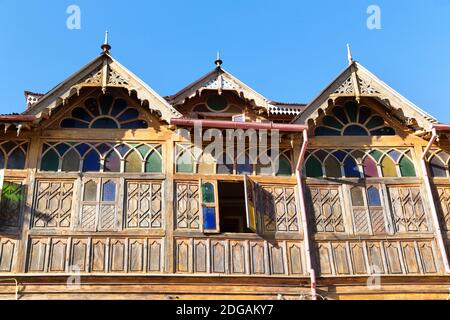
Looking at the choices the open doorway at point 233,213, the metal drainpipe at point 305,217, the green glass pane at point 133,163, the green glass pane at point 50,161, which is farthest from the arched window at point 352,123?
the green glass pane at point 50,161

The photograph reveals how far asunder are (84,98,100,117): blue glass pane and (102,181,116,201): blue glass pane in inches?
85.9

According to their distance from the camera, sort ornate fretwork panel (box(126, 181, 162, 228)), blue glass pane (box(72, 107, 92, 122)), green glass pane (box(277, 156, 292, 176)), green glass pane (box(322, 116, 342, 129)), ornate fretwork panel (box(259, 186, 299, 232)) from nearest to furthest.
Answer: ornate fretwork panel (box(126, 181, 162, 228)), ornate fretwork panel (box(259, 186, 299, 232)), green glass pane (box(277, 156, 292, 176)), blue glass pane (box(72, 107, 92, 122)), green glass pane (box(322, 116, 342, 129))

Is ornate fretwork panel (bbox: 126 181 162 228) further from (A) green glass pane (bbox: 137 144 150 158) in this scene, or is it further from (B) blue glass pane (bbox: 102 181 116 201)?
(A) green glass pane (bbox: 137 144 150 158)

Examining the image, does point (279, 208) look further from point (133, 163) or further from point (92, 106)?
point (92, 106)

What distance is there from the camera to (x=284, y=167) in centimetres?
1484

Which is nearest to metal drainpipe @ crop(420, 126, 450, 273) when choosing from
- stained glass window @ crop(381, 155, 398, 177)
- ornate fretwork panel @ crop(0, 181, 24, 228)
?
stained glass window @ crop(381, 155, 398, 177)

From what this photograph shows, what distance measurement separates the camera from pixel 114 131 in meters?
14.8

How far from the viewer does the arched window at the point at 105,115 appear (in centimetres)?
1491

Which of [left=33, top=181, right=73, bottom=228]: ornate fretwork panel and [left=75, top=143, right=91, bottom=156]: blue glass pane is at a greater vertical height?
[left=75, top=143, right=91, bottom=156]: blue glass pane

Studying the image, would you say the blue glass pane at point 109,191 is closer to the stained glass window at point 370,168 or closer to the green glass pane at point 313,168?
the green glass pane at point 313,168

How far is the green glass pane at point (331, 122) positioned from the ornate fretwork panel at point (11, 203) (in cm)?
832

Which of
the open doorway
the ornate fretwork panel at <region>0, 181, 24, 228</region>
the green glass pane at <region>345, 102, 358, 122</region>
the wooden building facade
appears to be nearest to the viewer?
the wooden building facade

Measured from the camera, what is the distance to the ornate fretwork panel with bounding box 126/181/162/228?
A: 13609 mm
